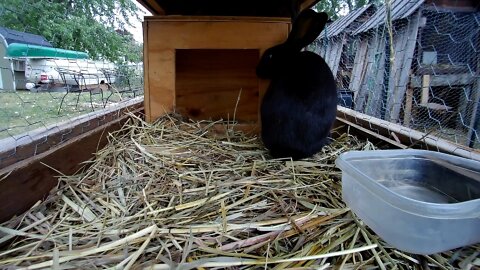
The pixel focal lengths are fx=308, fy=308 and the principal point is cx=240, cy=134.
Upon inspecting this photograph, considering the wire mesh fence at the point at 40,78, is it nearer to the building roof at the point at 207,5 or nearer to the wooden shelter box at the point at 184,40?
the wooden shelter box at the point at 184,40

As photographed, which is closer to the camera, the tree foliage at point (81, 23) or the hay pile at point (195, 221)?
the hay pile at point (195, 221)

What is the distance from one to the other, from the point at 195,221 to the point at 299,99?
640mm

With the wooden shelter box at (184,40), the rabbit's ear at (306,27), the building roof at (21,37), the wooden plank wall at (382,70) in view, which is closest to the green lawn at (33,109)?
the building roof at (21,37)

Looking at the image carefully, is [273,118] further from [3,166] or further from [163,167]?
[3,166]

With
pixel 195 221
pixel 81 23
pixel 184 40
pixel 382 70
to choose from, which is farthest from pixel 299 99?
pixel 382 70

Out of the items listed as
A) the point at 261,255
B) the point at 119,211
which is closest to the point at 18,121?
the point at 119,211

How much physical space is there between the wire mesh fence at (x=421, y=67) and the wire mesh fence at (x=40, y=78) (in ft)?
4.23

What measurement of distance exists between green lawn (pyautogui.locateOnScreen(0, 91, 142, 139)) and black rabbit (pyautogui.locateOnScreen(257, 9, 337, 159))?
2.13 feet

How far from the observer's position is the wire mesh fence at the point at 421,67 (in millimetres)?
1570

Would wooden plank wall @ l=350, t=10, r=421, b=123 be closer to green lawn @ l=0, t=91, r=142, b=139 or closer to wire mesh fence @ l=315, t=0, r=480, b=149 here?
wire mesh fence @ l=315, t=0, r=480, b=149

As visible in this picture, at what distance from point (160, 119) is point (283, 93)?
1.69 ft

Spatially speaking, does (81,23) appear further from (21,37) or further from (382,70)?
(382,70)

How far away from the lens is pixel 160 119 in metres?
1.27

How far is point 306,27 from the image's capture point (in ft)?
3.79
